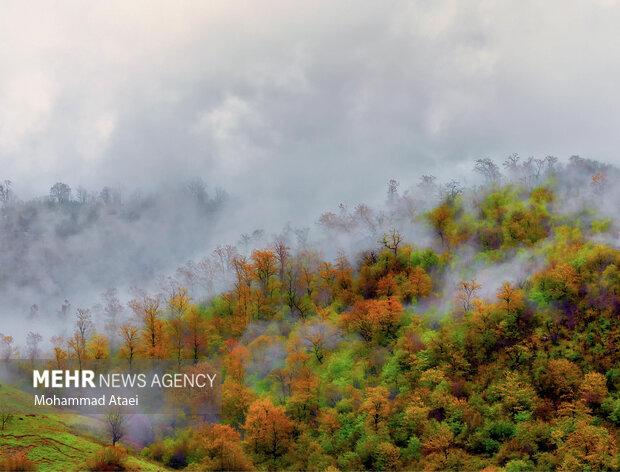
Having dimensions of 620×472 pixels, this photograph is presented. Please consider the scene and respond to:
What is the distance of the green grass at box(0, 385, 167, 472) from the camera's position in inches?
3300

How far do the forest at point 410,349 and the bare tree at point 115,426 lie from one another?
70 centimetres

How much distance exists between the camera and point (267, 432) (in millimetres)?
104125

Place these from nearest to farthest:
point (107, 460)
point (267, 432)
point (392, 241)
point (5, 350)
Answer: point (107, 460) < point (267, 432) < point (5, 350) < point (392, 241)

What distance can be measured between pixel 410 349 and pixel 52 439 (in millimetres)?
69993

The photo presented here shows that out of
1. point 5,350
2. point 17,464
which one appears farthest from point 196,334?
point 17,464

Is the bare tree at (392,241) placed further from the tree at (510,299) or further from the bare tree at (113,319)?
the bare tree at (113,319)

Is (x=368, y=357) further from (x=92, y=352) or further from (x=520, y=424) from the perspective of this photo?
(x=92, y=352)

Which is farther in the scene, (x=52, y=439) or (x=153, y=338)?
(x=153, y=338)

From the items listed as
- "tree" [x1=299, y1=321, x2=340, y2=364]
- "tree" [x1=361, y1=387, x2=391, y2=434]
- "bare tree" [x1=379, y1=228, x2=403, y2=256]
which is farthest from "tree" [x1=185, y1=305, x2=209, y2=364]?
"bare tree" [x1=379, y1=228, x2=403, y2=256]

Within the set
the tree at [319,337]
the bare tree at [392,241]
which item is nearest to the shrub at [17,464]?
the tree at [319,337]

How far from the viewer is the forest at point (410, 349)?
9588 centimetres

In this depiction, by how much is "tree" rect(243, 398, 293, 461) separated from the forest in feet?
1.22

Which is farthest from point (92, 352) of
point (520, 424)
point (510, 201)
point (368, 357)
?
point (510, 201)

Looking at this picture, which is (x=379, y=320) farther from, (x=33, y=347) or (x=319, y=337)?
(x=33, y=347)
